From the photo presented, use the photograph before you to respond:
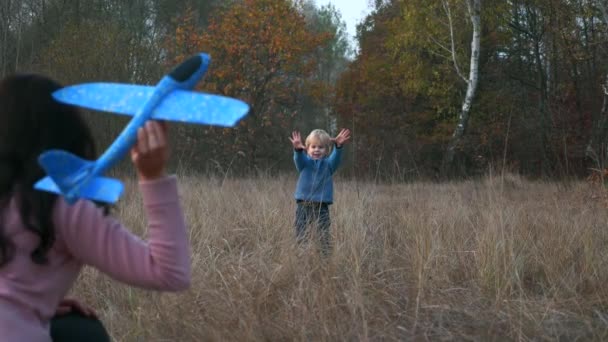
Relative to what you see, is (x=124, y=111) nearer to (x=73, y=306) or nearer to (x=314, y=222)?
(x=73, y=306)

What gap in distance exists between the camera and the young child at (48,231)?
1381mm

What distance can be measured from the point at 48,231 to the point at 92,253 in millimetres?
98

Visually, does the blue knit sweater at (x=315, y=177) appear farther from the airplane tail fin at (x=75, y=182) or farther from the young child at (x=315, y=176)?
the airplane tail fin at (x=75, y=182)

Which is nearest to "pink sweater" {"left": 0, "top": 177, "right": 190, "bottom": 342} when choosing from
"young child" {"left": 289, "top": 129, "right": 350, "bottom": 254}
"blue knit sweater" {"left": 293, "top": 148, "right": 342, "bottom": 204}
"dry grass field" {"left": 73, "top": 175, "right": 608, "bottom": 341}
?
"dry grass field" {"left": 73, "top": 175, "right": 608, "bottom": 341}

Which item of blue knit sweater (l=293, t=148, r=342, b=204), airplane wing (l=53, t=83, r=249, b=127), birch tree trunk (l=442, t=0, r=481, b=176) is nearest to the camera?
airplane wing (l=53, t=83, r=249, b=127)

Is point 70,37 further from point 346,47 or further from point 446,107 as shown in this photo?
point 346,47

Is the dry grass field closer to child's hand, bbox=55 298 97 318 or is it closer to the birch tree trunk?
child's hand, bbox=55 298 97 318

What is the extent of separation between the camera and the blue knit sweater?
17.4 ft

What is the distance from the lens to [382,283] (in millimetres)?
3531

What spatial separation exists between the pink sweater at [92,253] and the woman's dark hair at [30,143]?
0.02m

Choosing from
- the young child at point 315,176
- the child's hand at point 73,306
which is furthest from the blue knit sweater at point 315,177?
the child's hand at point 73,306

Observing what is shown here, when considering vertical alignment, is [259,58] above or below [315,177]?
above

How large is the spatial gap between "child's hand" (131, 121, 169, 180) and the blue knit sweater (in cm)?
383

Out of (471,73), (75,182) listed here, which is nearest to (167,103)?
(75,182)
